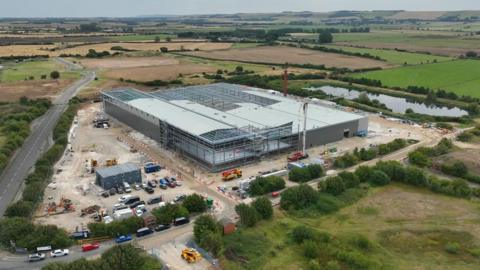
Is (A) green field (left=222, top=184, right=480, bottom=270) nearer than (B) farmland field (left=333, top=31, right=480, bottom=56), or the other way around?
(A) green field (left=222, top=184, right=480, bottom=270)

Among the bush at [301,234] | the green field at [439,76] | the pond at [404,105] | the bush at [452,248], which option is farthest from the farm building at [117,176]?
the green field at [439,76]

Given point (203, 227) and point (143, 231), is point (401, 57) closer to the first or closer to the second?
point (203, 227)

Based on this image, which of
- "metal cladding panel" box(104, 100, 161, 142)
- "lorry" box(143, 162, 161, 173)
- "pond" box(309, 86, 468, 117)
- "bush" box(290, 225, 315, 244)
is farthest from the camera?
"pond" box(309, 86, 468, 117)

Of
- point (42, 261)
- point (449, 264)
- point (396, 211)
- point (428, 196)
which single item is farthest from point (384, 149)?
point (42, 261)

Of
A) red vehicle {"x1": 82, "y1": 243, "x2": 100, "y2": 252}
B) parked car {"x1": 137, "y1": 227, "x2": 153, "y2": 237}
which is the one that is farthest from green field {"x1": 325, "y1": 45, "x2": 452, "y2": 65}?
red vehicle {"x1": 82, "y1": 243, "x2": 100, "y2": 252}

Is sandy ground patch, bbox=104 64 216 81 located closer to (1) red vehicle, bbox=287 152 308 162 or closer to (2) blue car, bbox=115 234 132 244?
(1) red vehicle, bbox=287 152 308 162
